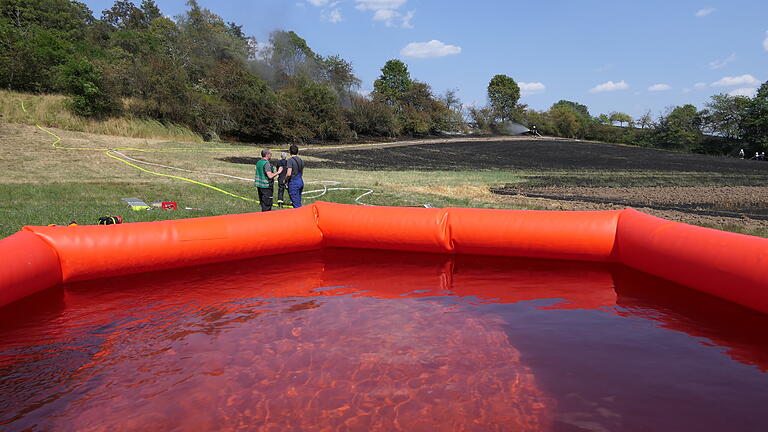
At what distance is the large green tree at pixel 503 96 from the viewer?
5944 centimetres

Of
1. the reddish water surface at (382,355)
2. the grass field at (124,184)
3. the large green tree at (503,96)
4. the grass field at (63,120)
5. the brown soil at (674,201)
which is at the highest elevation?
the large green tree at (503,96)

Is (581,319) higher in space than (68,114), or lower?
lower

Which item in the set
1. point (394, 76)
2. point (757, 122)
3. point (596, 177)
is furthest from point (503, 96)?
point (596, 177)

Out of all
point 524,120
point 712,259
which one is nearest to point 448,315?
point 712,259

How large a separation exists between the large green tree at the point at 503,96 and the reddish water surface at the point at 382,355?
181 ft

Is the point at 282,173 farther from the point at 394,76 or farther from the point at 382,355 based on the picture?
the point at 394,76

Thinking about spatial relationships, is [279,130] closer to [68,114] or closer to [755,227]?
[68,114]

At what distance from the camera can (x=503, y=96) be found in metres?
63.2

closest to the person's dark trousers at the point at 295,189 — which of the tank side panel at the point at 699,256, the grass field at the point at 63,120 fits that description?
the tank side panel at the point at 699,256

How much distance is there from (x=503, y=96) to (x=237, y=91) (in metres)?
42.2

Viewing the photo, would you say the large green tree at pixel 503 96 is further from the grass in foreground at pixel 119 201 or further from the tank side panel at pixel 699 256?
the tank side panel at pixel 699 256

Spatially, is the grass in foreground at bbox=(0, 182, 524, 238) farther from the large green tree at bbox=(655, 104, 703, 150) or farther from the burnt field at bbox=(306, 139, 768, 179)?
the large green tree at bbox=(655, 104, 703, 150)

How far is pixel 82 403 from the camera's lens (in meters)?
3.00

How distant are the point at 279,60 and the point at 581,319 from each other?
4212 centimetres
